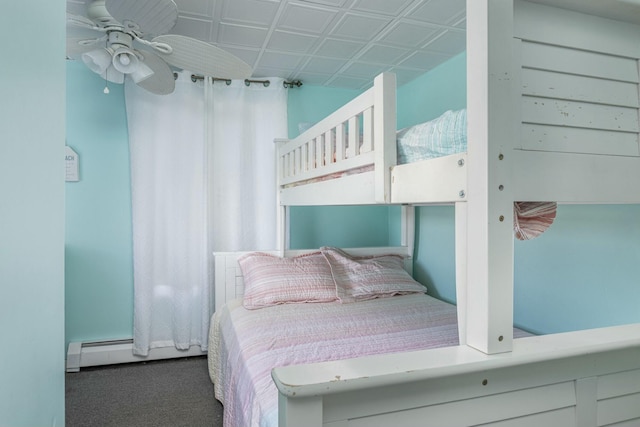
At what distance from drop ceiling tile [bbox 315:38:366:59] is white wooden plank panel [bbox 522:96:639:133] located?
1.81 metres

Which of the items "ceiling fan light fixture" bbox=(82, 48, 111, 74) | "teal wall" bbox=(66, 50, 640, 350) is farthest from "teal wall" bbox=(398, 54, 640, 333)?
"ceiling fan light fixture" bbox=(82, 48, 111, 74)

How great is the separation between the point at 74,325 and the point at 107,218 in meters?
0.78

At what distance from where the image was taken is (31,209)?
482 millimetres

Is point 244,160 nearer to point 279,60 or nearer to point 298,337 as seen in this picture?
point 279,60

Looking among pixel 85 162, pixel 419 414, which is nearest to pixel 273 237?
pixel 85 162

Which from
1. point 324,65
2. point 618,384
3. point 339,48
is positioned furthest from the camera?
point 324,65

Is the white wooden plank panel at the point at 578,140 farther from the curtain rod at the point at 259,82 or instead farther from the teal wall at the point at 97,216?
the teal wall at the point at 97,216

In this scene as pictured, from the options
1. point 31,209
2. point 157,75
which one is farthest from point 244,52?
point 31,209

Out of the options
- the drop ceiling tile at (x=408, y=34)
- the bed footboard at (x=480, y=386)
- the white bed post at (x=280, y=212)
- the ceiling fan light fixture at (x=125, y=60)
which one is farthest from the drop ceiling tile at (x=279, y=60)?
the bed footboard at (x=480, y=386)

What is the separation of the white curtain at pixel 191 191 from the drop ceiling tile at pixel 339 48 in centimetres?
59

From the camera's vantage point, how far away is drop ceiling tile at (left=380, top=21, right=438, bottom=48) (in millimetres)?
2221

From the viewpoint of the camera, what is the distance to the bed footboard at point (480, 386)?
68 centimetres

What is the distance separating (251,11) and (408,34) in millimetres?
919

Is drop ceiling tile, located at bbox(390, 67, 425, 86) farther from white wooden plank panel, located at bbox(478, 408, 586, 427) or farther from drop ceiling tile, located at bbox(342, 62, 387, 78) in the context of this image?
white wooden plank panel, located at bbox(478, 408, 586, 427)
